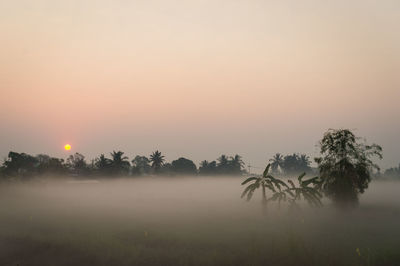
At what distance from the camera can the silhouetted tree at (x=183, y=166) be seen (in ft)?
584

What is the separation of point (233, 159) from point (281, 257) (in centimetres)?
16664

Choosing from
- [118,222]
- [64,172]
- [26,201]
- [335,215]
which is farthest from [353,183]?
[64,172]

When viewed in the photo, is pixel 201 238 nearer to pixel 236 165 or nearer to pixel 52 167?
pixel 52 167

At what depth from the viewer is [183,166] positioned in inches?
7141

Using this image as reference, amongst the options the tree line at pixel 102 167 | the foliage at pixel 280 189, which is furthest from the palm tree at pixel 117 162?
the foliage at pixel 280 189

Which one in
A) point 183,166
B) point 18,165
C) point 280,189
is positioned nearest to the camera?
point 280,189

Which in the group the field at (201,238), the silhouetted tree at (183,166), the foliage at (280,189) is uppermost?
the silhouetted tree at (183,166)

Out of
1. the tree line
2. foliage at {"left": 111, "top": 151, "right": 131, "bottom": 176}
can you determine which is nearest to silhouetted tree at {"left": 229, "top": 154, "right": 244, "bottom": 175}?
the tree line

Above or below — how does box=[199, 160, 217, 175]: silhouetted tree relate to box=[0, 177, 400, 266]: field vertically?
above

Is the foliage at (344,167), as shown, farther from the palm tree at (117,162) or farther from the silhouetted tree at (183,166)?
the silhouetted tree at (183,166)

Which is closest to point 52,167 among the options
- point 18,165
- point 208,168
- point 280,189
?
point 18,165

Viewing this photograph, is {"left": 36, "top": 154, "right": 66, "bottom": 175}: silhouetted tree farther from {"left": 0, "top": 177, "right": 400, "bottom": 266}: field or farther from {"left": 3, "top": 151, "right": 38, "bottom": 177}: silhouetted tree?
{"left": 0, "top": 177, "right": 400, "bottom": 266}: field

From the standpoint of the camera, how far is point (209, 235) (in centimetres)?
3469

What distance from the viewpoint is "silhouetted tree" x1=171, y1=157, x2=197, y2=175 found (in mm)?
178137
